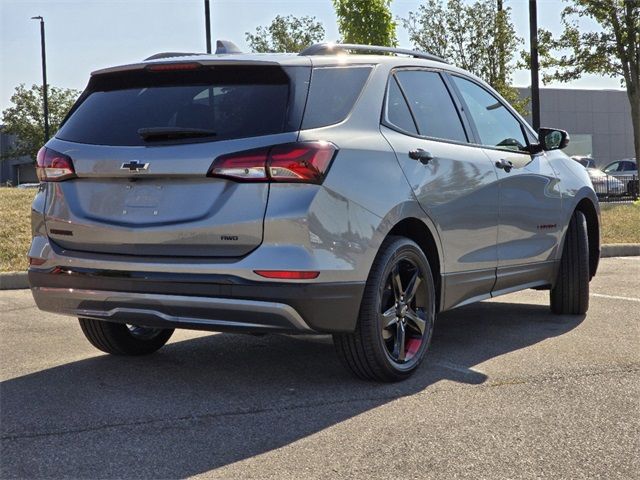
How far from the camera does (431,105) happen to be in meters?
5.78

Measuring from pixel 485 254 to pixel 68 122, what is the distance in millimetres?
2633

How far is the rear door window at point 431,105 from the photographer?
5555mm

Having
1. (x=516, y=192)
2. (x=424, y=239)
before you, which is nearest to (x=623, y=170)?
(x=516, y=192)

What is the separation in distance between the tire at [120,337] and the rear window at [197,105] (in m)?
1.22

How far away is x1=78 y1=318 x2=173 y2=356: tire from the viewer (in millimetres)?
5676

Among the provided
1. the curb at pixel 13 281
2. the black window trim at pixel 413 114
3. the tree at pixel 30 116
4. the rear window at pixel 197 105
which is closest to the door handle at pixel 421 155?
the black window trim at pixel 413 114

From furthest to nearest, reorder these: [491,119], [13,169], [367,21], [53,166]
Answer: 1. [13,169]
2. [367,21]
3. [491,119]
4. [53,166]

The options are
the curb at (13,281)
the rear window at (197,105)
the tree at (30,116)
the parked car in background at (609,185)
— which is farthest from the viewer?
the tree at (30,116)

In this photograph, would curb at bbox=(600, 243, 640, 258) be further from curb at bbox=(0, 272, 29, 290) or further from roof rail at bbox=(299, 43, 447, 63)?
roof rail at bbox=(299, 43, 447, 63)

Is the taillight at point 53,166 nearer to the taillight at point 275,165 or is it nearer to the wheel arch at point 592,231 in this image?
the taillight at point 275,165

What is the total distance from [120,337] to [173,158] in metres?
1.58

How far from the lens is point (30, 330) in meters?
6.85

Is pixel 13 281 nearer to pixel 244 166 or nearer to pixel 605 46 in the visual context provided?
pixel 244 166

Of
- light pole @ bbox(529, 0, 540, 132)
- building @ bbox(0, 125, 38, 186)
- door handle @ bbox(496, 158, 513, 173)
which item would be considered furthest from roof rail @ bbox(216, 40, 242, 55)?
building @ bbox(0, 125, 38, 186)
